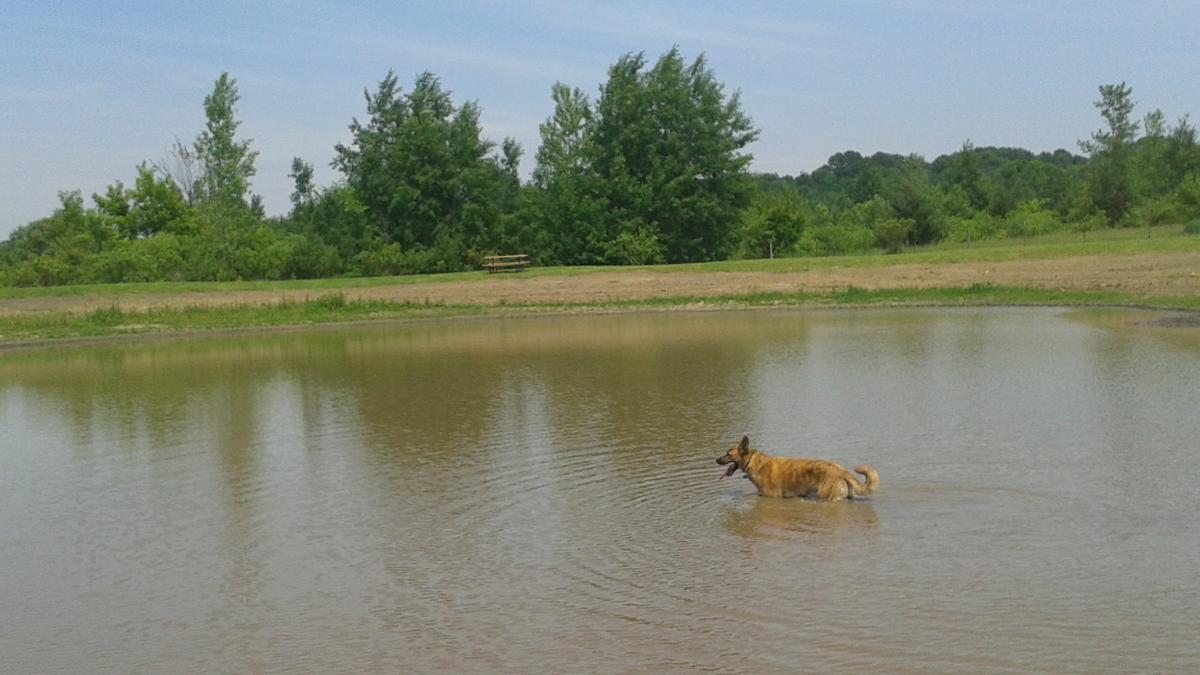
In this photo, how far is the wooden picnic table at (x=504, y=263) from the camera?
54.2m

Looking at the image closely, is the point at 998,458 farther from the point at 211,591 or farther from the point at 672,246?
the point at 672,246

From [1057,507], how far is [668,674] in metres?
4.81

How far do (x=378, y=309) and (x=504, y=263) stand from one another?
12725 mm

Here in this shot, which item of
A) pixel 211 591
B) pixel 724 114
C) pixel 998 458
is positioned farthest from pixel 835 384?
pixel 724 114

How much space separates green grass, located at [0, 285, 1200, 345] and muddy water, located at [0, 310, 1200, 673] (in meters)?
16.4

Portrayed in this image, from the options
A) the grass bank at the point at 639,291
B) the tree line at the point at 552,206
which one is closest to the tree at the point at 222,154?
the tree line at the point at 552,206

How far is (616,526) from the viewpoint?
10453 millimetres

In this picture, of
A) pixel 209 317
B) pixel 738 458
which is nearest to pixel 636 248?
pixel 209 317

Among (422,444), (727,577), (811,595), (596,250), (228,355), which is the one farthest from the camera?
(596,250)

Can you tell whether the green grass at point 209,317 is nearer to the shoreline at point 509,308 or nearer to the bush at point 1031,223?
the shoreline at point 509,308

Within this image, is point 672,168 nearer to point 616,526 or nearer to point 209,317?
point 209,317

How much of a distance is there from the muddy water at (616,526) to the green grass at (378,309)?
16405 millimetres

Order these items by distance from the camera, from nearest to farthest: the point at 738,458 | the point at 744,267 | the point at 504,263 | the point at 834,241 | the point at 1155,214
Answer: the point at 738,458 → the point at 744,267 → the point at 504,263 → the point at 1155,214 → the point at 834,241

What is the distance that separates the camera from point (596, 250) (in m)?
66.8
